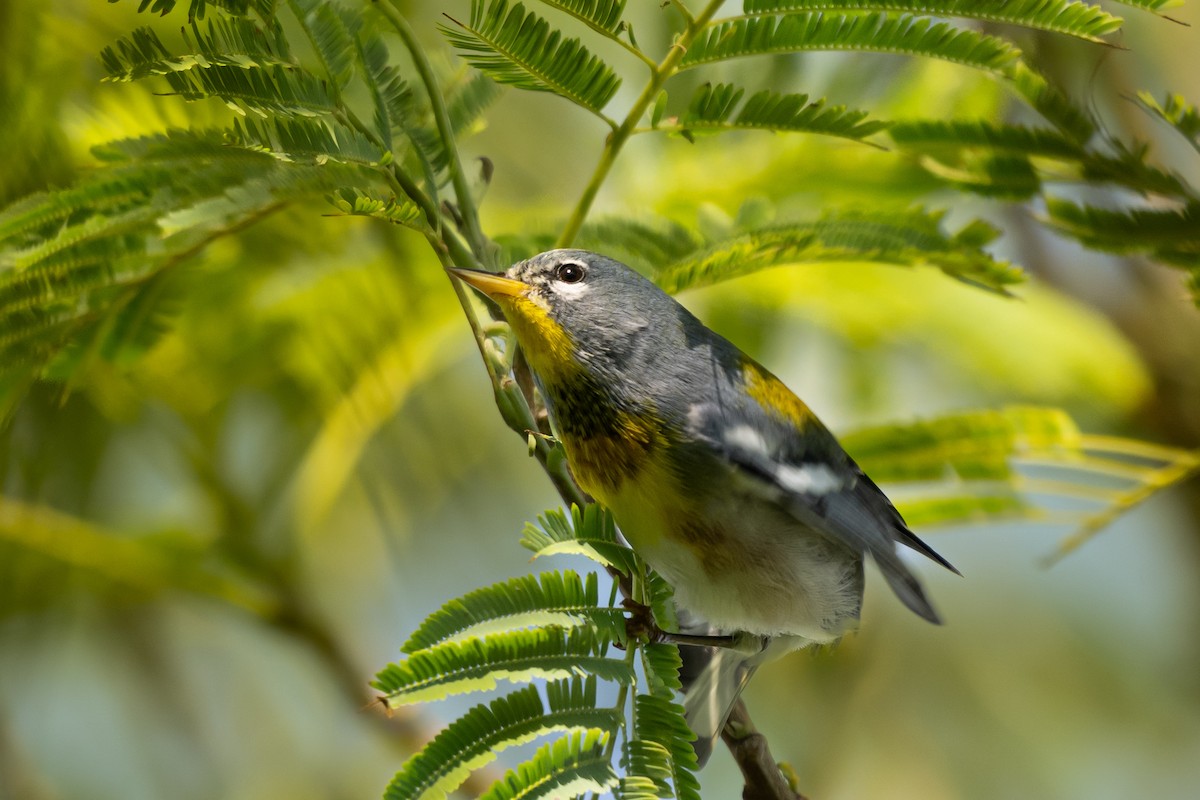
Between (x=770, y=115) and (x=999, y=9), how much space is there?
1.02 feet

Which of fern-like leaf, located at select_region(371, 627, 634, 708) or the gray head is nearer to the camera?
fern-like leaf, located at select_region(371, 627, 634, 708)

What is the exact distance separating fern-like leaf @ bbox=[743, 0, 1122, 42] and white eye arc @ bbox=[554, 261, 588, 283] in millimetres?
433

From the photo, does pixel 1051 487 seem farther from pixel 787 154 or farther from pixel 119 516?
pixel 119 516

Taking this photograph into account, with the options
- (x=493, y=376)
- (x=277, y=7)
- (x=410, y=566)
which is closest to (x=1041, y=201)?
(x=493, y=376)

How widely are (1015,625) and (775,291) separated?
2.36 m

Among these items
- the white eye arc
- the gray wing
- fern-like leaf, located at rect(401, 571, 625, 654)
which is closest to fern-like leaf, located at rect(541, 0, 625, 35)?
the white eye arc

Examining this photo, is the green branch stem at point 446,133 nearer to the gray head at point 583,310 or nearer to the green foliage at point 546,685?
the gray head at point 583,310

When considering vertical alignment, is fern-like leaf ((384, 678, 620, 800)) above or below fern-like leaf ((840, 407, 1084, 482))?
below

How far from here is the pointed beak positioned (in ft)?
4.37

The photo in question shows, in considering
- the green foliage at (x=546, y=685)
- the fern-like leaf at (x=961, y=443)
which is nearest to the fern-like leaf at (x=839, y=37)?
the green foliage at (x=546, y=685)

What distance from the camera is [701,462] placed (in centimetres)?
142

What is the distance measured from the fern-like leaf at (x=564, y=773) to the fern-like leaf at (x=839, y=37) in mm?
863

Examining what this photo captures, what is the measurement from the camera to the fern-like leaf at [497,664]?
1071mm

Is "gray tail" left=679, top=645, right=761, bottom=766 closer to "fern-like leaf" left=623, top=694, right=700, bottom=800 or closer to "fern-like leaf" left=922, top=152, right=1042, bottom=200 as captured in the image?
"fern-like leaf" left=623, top=694, right=700, bottom=800
